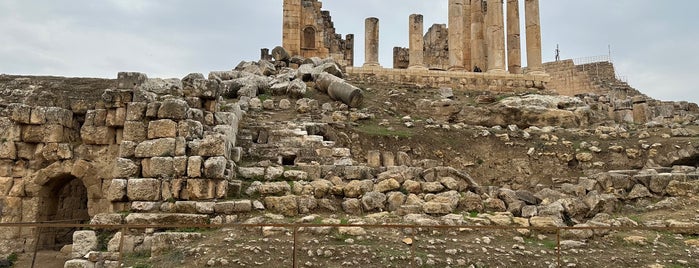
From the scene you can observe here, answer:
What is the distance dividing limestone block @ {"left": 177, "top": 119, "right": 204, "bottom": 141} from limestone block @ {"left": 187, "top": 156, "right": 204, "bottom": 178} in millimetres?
568

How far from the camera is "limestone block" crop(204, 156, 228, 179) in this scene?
7620mm

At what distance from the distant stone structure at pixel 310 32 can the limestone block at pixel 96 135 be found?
1542cm

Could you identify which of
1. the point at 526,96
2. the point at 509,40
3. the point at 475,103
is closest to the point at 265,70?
the point at 475,103

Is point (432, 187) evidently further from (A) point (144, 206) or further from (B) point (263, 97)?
(B) point (263, 97)

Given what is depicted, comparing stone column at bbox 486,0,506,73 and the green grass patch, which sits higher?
stone column at bbox 486,0,506,73

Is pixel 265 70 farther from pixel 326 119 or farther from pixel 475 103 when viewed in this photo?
pixel 475 103

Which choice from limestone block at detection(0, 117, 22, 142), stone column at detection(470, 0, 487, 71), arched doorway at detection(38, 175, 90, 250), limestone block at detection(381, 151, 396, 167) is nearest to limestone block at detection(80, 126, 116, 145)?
arched doorway at detection(38, 175, 90, 250)

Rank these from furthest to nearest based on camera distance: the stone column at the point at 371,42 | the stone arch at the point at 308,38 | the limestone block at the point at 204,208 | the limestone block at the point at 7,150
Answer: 1. the stone arch at the point at 308,38
2. the stone column at the point at 371,42
3. the limestone block at the point at 7,150
4. the limestone block at the point at 204,208

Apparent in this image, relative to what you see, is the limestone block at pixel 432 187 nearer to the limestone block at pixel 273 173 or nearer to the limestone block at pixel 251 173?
the limestone block at pixel 273 173

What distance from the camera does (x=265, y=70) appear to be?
18438 millimetres

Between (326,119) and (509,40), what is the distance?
41.6 feet

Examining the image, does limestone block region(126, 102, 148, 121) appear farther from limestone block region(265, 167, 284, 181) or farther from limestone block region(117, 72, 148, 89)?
limestone block region(265, 167, 284, 181)

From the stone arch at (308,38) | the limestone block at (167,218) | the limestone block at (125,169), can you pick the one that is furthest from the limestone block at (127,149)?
the stone arch at (308,38)

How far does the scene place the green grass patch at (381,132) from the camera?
490 inches
